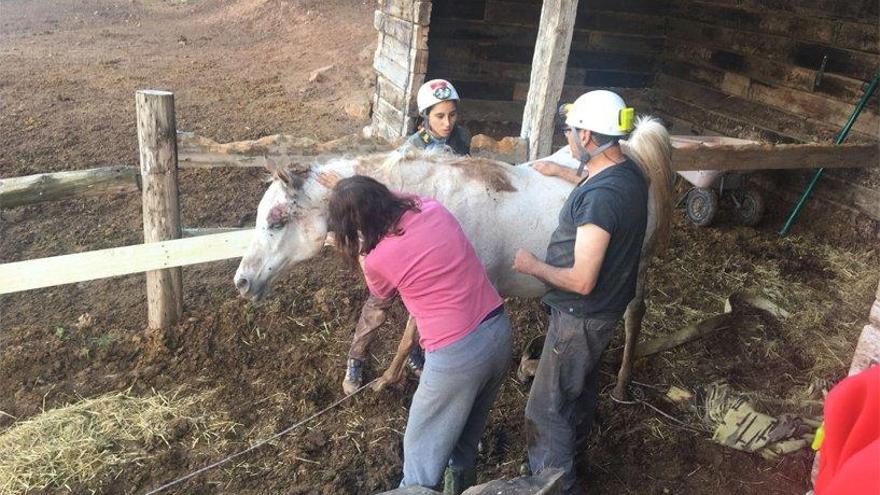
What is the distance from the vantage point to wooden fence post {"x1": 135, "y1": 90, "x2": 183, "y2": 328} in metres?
3.79

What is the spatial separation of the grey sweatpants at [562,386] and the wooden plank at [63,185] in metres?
2.85

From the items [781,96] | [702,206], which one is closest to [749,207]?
[702,206]

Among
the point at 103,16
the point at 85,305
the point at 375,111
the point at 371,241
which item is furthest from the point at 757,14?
the point at 103,16

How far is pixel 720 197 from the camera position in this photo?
23.7 ft

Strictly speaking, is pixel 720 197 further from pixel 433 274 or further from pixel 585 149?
pixel 433 274

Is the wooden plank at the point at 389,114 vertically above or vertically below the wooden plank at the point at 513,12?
below

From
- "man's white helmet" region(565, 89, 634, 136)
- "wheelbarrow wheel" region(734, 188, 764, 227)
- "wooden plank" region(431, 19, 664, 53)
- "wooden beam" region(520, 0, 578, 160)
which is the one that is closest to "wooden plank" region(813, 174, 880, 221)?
"wheelbarrow wheel" region(734, 188, 764, 227)

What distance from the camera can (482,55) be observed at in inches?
315

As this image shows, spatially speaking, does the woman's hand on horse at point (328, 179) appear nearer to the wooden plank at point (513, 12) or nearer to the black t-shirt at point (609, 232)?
the black t-shirt at point (609, 232)

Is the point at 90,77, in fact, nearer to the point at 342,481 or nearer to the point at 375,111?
the point at 375,111

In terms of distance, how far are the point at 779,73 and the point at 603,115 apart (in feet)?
19.9

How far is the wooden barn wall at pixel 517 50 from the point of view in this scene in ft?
25.7

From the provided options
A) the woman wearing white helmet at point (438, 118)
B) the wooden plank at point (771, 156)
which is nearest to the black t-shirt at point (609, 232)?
the woman wearing white helmet at point (438, 118)

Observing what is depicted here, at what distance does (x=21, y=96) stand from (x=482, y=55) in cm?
690
